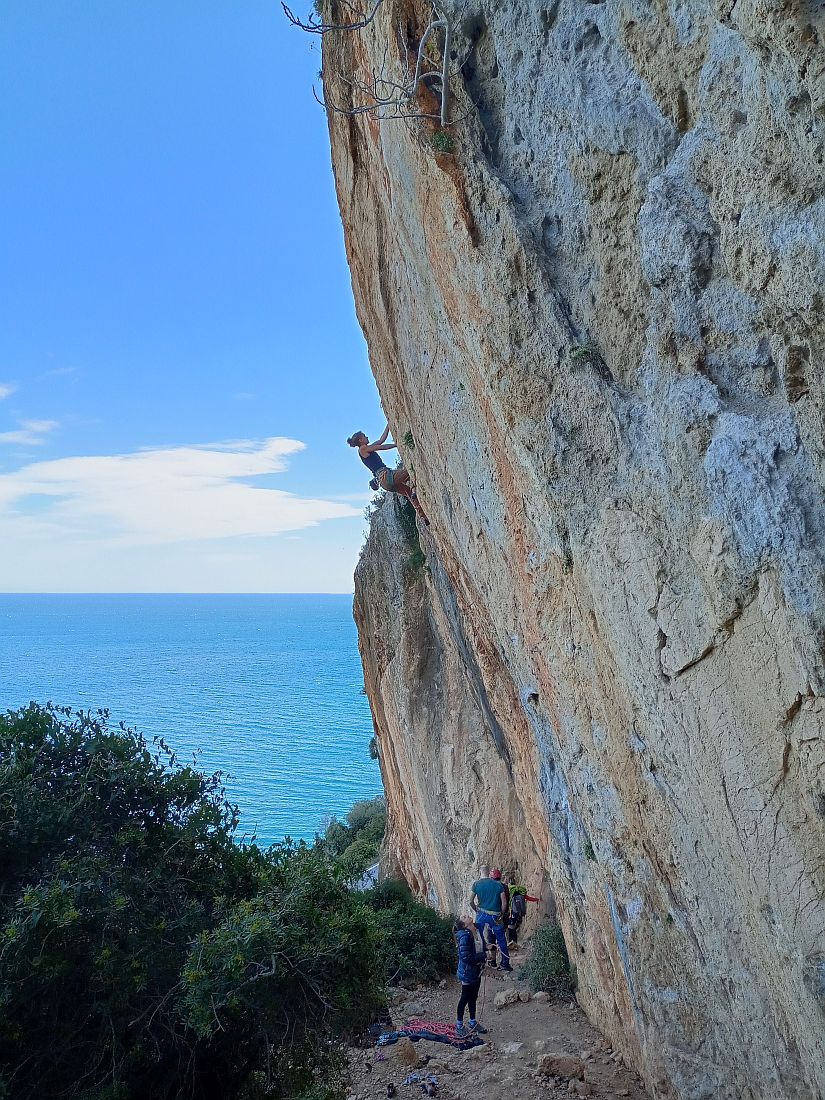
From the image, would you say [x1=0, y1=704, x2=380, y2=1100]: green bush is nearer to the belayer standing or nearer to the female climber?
the belayer standing

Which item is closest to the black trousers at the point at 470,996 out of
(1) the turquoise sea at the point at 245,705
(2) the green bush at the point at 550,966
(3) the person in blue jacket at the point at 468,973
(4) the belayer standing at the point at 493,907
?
(3) the person in blue jacket at the point at 468,973

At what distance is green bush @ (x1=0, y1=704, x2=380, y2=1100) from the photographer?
681cm

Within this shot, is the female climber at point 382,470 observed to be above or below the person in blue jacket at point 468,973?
above

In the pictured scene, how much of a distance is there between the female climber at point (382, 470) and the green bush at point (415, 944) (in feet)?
26.7

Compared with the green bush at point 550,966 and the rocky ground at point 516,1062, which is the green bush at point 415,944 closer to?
the rocky ground at point 516,1062

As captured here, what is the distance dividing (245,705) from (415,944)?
88.5 m

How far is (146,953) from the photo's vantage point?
7.23 meters

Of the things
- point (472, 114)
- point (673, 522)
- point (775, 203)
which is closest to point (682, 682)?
point (673, 522)

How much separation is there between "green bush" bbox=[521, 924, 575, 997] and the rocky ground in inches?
8.3

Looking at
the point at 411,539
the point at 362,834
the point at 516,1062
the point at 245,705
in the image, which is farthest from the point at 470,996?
the point at 245,705

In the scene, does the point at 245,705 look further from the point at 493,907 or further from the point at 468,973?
the point at 468,973

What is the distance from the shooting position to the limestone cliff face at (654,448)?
469 cm

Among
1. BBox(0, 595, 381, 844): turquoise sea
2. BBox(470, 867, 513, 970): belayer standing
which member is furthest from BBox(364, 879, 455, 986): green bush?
BBox(0, 595, 381, 844): turquoise sea

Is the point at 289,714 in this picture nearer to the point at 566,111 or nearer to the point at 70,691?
the point at 70,691
